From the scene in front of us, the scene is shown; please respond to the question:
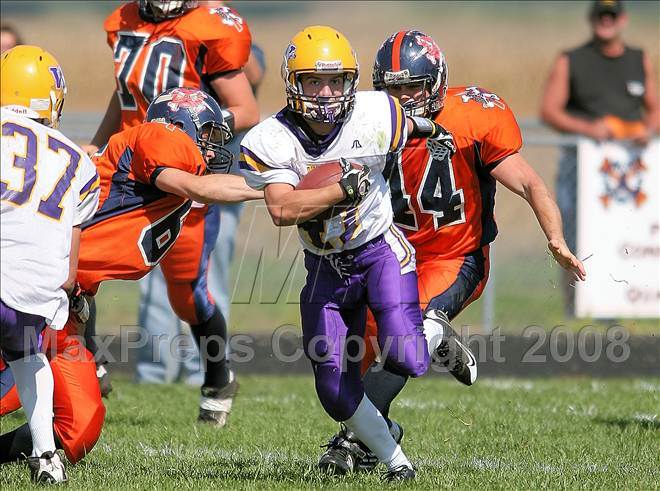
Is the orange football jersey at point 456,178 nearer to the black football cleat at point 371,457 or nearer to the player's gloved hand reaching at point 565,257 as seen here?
the player's gloved hand reaching at point 565,257

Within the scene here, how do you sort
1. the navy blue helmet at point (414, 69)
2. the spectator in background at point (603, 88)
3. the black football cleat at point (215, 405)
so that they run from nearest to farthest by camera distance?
the navy blue helmet at point (414, 69) < the black football cleat at point (215, 405) < the spectator in background at point (603, 88)

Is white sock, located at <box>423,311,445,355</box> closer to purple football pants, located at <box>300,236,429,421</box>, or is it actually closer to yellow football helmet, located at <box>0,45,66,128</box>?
purple football pants, located at <box>300,236,429,421</box>

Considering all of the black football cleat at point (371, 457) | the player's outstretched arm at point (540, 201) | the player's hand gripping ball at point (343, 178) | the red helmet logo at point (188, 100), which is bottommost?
the black football cleat at point (371, 457)

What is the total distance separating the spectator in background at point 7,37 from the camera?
7730mm

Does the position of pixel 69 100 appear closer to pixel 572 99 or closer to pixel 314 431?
pixel 572 99

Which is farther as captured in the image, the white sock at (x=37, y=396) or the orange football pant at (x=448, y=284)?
the orange football pant at (x=448, y=284)

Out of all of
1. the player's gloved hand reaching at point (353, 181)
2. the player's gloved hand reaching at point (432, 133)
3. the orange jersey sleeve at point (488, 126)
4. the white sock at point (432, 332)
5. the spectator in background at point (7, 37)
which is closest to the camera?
the player's gloved hand reaching at point (353, 181)

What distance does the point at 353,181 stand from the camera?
4.32 meters

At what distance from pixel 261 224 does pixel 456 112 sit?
4595 mm

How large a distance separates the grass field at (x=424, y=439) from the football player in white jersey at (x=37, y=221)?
1.11ft

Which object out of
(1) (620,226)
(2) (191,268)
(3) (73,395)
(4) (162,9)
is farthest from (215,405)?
(1) (620,226)

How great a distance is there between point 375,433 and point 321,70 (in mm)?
1379

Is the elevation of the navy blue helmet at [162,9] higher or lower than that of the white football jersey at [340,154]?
higher

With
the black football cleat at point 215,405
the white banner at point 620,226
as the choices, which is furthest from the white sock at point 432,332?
the white banner at point 620,226
